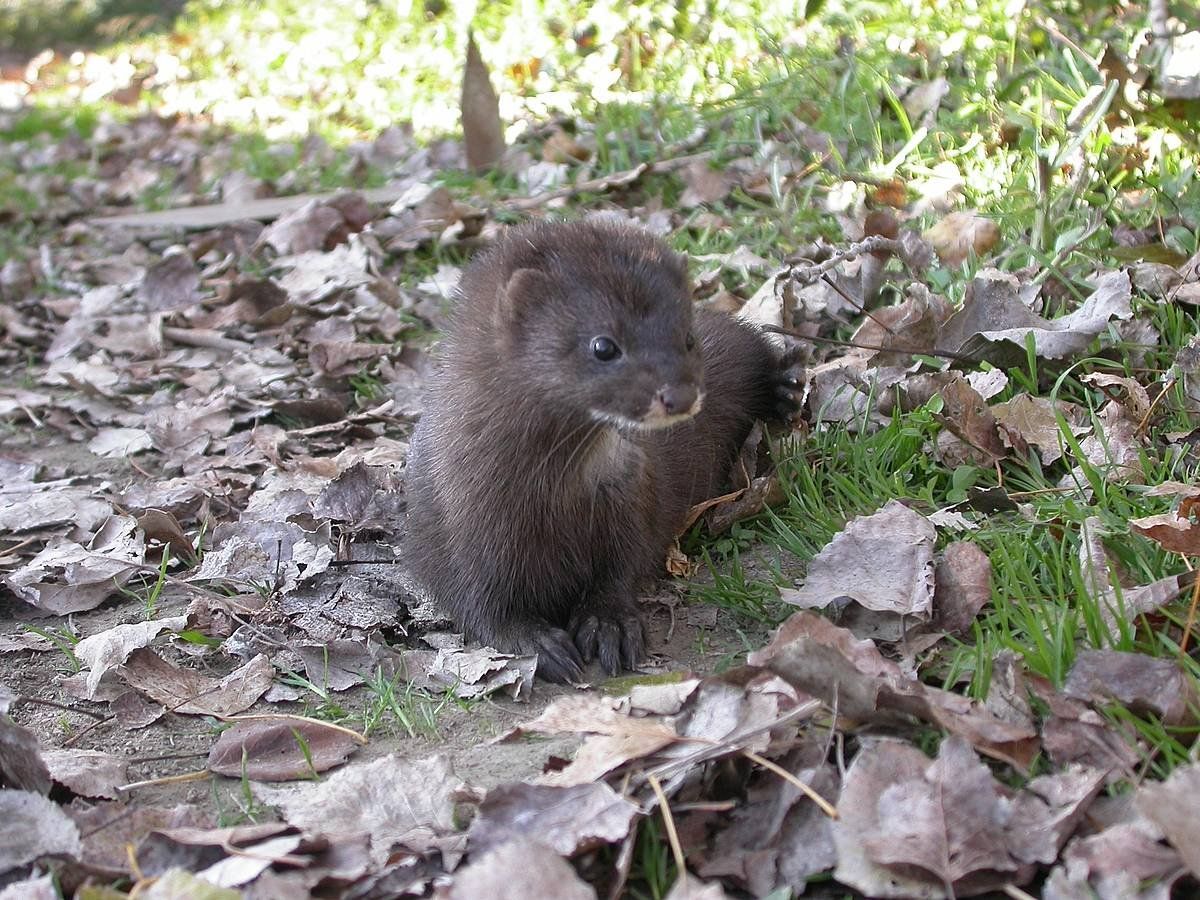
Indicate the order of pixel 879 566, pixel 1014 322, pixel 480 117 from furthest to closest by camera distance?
pixel 480 117 → pixel 1014 322 → pixel 879 566

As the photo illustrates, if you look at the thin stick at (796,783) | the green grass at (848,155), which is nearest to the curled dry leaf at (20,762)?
the green grass at (848,155)

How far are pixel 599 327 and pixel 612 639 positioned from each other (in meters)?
0.85

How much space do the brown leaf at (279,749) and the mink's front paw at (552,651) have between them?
609 mm

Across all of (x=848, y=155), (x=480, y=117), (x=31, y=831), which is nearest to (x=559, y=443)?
(x=31, y=831)

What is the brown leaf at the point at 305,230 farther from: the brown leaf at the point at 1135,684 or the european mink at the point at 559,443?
the brown leaf at the point at 1135,684

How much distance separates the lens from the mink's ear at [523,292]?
3.49 metres

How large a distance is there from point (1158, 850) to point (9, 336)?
20.3 feet

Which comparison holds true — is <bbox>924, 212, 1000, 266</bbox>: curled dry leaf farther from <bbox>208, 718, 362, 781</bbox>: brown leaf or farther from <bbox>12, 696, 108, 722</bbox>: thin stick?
A: <bbox>12, 696, 108, 722</bbox>: thin stick

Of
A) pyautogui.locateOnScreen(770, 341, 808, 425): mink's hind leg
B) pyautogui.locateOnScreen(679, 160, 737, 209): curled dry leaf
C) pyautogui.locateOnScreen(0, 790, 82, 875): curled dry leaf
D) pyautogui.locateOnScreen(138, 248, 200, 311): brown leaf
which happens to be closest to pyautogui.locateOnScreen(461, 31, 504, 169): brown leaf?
pyautogui.locateOnScreen(679, 160, 737, 209): curled dry leaf

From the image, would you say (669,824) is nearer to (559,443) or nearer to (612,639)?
(612,639)

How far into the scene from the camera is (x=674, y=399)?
10.8 ft

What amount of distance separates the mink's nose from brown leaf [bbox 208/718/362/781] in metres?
1.10

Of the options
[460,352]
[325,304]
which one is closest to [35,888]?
[460,352]

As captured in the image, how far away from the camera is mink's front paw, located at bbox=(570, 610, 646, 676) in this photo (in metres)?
3.55
